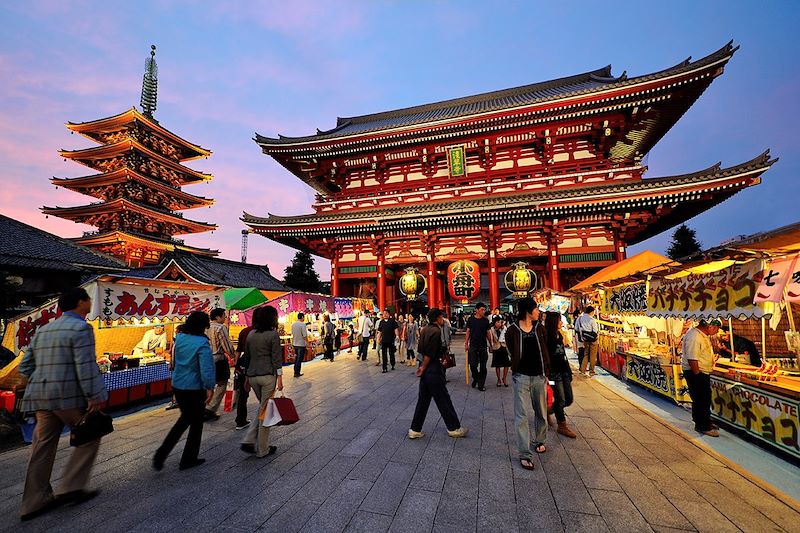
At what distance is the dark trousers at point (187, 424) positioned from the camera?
145 inches

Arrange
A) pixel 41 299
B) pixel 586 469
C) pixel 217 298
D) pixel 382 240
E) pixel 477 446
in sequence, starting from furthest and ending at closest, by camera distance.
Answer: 1. pixel 382 240
2. pixel 41 299
3. pixel 217 298
4. pixel 477 446
5. pixel 586 469

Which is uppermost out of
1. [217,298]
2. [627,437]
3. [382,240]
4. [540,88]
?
[540,88]

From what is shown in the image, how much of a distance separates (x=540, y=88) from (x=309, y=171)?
1623 centimetres

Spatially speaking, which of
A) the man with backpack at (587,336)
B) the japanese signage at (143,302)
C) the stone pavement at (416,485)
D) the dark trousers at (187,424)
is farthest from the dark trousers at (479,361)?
the japanese signage at (143,302)

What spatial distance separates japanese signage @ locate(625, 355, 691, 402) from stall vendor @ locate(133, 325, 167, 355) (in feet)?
37.3

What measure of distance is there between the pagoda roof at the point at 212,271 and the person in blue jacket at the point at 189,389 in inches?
402

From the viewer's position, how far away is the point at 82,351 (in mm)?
3086

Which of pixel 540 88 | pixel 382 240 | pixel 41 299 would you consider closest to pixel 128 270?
pixel 41 299

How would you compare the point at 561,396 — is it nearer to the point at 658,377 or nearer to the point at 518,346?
the point at 518,346

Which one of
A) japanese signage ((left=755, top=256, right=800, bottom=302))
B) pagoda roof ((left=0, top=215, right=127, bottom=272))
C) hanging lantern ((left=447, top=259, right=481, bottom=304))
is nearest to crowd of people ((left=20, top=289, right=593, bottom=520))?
japanese signage ((left=755, top=256, right=800, bottom=302))

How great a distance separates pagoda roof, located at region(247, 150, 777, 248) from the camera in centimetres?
1177

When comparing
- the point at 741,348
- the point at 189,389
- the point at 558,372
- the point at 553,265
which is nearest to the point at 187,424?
the point at 189,389

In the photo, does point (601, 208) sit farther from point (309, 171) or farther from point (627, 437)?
point (309, 171)

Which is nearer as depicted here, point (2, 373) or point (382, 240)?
point (2, 373)
